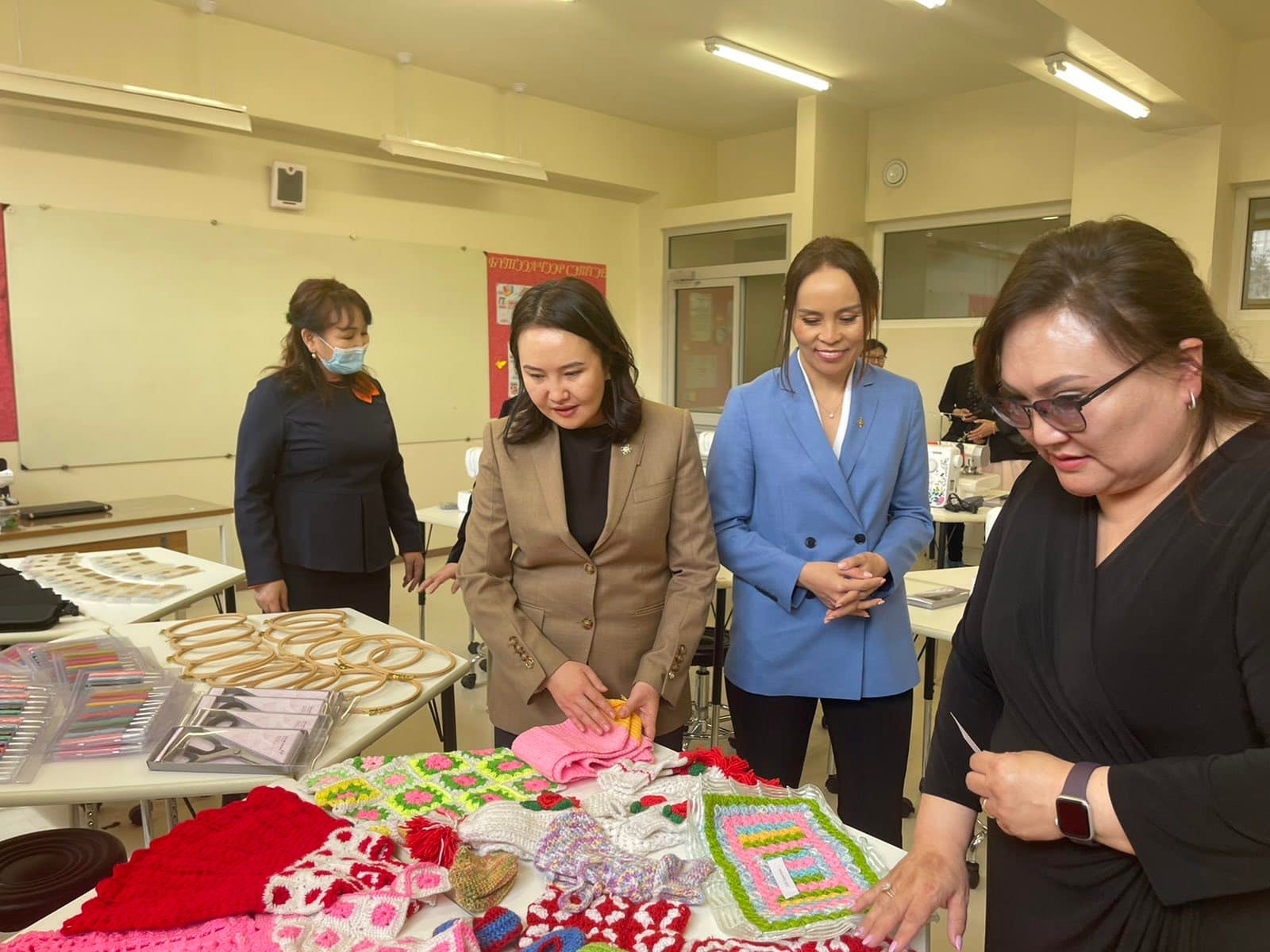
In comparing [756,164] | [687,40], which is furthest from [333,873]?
[756,164]

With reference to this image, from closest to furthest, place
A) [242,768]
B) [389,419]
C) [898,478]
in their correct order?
[242,768] < [898,478] < [389,419]

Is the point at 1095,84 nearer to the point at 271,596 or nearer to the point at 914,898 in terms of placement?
the point at 271,596

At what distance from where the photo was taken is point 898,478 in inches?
72.2

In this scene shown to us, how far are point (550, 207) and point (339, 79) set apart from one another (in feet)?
6.68

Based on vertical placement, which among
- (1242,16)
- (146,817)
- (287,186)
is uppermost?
(1242,16)

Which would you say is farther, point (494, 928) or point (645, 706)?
point (645, 706)

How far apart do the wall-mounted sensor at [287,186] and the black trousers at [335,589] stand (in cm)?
365

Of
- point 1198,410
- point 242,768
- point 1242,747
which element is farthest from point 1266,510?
point 242,768

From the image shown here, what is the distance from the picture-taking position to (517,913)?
1.00 metres

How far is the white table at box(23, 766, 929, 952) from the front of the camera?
0.97 meters

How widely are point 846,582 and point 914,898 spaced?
74cm

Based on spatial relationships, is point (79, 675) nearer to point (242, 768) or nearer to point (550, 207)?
point (242, 768)

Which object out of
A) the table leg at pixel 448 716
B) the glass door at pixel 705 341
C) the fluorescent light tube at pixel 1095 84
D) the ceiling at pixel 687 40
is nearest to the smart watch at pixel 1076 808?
the table leg at pixel 448 716

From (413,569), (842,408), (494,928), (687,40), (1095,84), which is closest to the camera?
(494,928)
